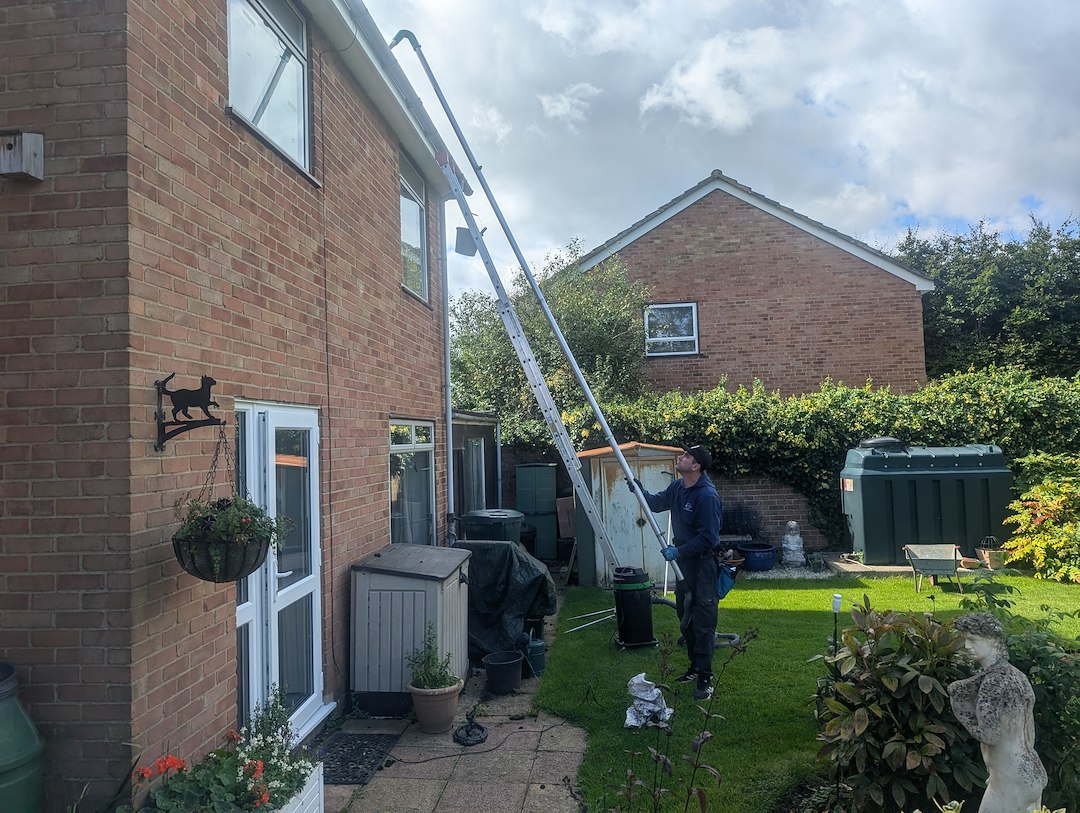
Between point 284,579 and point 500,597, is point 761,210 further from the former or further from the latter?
point 284,579

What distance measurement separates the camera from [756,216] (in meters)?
15.3

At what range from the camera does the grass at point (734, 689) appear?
4289 mm

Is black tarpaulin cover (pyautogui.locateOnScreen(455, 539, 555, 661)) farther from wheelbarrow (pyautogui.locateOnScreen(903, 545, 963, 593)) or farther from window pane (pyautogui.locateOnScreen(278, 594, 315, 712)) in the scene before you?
wheelbarrow (pyautogui.locateOnScreen(903, 545, 963, 593))

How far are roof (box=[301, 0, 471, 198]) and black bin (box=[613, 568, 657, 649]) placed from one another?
15.6 ft

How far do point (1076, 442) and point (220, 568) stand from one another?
12618 mm

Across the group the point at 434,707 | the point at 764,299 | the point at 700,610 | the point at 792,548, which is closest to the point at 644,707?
the point at 700,610

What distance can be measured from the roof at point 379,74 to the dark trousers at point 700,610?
4758 millimetres

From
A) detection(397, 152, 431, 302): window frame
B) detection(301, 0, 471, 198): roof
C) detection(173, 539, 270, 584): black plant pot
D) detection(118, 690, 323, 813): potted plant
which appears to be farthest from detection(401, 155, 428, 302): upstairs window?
detection(118, 690, 323, 813): potted plant

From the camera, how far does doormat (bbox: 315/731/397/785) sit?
14.6ft

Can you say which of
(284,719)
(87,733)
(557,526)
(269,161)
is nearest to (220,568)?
(87,733)

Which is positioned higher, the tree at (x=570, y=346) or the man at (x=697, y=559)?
the tree at (x=570, y=346)

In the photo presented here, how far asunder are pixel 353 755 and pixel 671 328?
12123 mm

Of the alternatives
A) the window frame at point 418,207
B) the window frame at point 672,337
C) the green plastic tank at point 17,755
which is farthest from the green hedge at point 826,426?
the green plastic tank at point 17,755

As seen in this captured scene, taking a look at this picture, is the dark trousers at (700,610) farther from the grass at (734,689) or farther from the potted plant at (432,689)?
the potted plant at (432,689)
